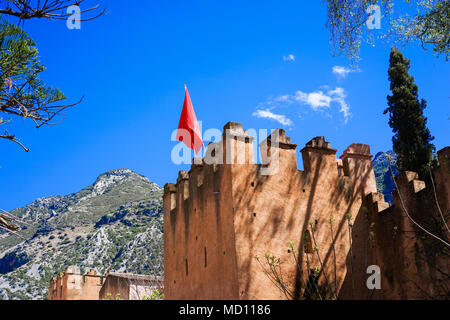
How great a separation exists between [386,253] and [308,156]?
122 inches

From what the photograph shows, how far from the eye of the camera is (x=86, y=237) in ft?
211

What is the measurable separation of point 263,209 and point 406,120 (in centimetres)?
909

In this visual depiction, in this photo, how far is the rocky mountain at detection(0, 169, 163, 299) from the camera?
5350cm

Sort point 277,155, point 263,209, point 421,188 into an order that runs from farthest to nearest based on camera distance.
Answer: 1. point 277,155
2. point 421,188
3. point 263,209

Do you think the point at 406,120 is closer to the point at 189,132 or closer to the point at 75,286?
the point at 189,132

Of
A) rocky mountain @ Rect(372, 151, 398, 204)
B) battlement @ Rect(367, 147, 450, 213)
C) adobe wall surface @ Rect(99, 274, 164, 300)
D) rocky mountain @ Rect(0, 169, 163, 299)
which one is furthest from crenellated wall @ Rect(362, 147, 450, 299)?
rocky mountain @ Rect(372, 151, 398, 204)

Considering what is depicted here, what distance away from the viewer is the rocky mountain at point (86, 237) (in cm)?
5350

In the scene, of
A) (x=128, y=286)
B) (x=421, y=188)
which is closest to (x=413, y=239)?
(x=421, y=188)

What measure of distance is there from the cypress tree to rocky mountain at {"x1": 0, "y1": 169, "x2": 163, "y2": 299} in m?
28.2

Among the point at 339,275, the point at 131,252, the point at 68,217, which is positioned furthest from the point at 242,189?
the point at 68,217

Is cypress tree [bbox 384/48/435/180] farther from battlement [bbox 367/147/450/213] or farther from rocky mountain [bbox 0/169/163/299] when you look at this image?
rocky mountain [bbox 0/169/163/299]

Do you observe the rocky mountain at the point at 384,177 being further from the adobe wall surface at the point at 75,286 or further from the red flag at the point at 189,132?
the red flag at the point at 189,132
